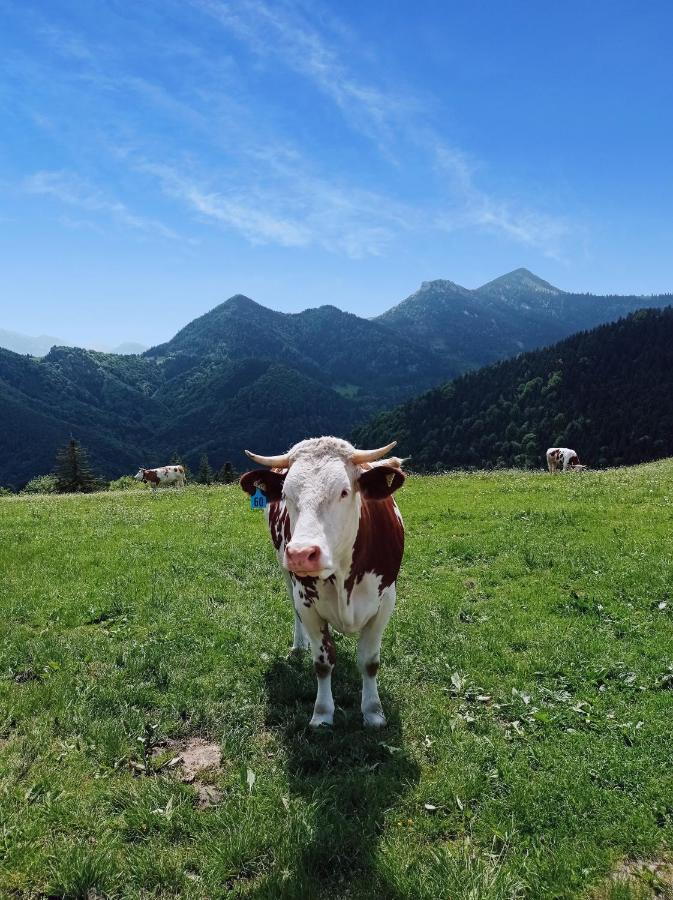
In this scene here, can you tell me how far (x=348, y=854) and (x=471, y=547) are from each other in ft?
31.0

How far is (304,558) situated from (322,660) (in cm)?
272

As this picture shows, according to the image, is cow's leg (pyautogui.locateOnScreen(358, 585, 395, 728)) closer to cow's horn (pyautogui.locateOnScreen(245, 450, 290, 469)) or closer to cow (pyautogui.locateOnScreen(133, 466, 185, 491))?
cow's horn (pyautogui.locateOnScreen(245, 450, 290, 469))

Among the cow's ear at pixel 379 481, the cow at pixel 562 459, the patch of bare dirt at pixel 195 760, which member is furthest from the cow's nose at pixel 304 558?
the cow at pixel 562 459

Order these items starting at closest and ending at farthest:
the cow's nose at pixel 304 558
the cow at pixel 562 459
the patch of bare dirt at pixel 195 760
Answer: the cow's nose at pixel 304 558, the patch of bare dirt at pixel 195 760, the cow at pixel 562 459

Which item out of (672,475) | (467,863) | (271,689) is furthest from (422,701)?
(672,475)

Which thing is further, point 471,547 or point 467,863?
point 471,547

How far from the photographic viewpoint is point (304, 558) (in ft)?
15.1

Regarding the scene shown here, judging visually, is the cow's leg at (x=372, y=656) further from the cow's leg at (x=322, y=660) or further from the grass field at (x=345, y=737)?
the cow's leg at (x=322, y=660)

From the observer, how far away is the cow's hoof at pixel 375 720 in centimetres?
650

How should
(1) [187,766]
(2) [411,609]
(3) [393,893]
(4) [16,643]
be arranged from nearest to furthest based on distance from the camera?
1. (3) [393,893]
2. (1) [187,766]
3. (4) [16,643]
4. (2) [411,609]

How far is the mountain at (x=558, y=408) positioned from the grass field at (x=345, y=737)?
131710 millimetres

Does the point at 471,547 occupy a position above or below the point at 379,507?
below

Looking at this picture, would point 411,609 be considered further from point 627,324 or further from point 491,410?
point 627,324

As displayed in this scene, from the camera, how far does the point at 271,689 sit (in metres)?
7.42
